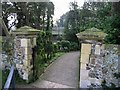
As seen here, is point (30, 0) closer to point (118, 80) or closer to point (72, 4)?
point (118, 80)

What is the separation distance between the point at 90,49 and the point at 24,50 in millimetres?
1928

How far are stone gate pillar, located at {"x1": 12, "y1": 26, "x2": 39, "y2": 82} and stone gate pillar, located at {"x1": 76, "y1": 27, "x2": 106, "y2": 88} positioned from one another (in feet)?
5.20

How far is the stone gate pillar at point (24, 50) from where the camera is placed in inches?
204

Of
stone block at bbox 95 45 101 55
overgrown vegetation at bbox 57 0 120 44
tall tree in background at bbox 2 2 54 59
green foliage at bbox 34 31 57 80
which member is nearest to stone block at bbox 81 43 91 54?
stone block at bbox 95 45 101 55

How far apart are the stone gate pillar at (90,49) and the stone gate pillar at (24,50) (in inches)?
62.4

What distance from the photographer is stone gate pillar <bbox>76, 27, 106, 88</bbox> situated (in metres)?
4.31

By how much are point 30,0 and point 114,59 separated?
7587mm

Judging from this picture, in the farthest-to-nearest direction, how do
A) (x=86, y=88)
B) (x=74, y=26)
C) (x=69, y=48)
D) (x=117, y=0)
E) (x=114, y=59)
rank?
1. (x=74, y=26)
2. (x=69, y=48)
3. (x=117, y=0)
4. (x=86, y=88)
5. (x=114, y=59)

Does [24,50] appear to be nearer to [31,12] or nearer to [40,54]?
[40,54]

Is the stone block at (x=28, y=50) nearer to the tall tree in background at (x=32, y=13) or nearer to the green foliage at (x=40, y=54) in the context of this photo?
the green foliage at (x=40, y=54)

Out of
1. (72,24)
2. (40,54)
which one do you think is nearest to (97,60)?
(40,54)

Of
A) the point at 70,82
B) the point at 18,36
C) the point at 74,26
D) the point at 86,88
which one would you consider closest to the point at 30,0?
the point at 18,36

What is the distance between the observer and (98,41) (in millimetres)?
4312

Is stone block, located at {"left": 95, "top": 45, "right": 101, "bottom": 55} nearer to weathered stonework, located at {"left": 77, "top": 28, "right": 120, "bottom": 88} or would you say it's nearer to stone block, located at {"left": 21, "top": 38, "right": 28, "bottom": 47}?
weathered stonework, located at {"left": 77, "top": 28, "right": 120, "bottom": 88}
